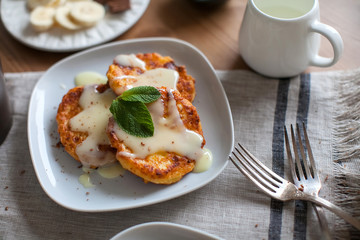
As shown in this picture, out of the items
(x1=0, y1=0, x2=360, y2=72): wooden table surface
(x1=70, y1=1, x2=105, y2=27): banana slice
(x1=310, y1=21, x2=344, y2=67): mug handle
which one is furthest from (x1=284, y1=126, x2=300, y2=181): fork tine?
(x1=70, y1=1, x2=105, y2=27): banana slice

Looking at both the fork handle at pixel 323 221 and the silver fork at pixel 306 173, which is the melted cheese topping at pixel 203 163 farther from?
the fork handle at pixel 323 221

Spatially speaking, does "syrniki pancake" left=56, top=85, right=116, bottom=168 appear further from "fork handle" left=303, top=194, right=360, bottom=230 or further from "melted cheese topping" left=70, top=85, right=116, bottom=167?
"fork handle" left=303, top=194, right=360, bottom=230

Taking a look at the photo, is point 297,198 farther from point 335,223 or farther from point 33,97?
point 33,97

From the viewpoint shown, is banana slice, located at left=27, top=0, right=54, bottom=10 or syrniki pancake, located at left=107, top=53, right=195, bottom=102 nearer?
syrniki pancake, located at left=107, top=53, right=195, bottom=102

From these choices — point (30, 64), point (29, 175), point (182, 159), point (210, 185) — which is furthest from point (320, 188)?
point (30, 64)

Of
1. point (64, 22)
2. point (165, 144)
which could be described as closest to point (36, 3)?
point (64, 22)

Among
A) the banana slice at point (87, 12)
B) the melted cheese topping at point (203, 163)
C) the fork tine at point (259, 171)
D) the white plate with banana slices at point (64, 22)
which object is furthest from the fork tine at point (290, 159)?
the banana slice at point (87, 12)
